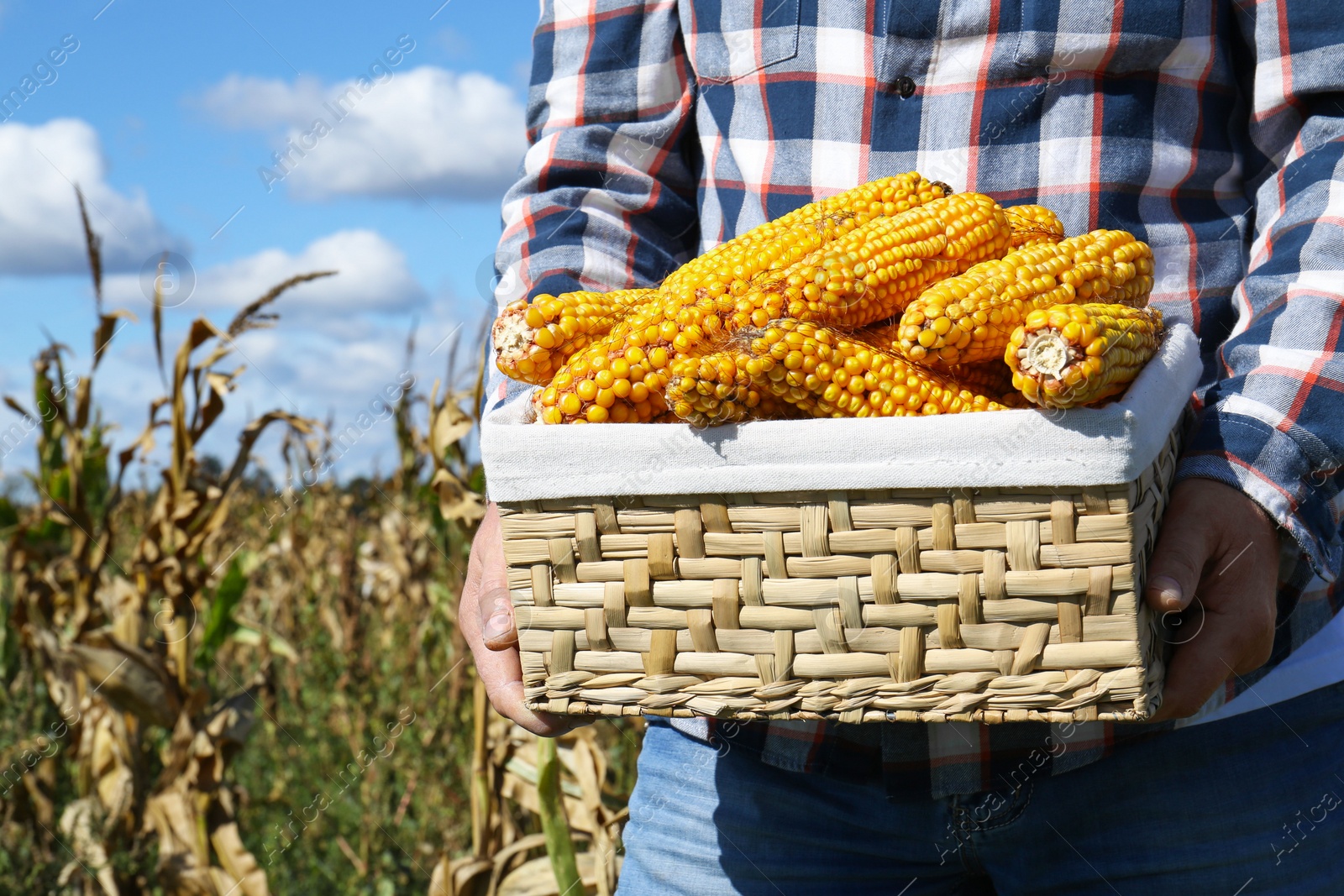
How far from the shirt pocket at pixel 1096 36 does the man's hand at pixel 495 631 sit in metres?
0.90

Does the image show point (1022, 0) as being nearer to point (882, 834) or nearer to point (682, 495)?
point (682, 495)

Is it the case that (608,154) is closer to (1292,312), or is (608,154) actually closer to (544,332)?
(544,332)

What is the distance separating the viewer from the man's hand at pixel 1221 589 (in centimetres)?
107

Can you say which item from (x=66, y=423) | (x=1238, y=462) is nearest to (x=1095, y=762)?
(x=1238, y=462)

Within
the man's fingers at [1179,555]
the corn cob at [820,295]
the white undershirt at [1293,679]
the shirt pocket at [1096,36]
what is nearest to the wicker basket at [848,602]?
the man's fingers at [1179,555]

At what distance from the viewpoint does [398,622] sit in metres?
4.65

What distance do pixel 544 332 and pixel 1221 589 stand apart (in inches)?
30.0

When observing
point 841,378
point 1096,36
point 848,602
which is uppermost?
point 1096,36

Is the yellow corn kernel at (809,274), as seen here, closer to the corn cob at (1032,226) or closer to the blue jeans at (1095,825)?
the corn cob at (1032,226)

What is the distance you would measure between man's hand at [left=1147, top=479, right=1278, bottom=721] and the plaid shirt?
3 centimetres

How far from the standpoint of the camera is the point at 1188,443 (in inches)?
45.9

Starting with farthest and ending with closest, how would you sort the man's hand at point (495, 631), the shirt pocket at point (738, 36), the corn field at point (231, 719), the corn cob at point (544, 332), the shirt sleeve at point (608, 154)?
the corn field at point (231, 719) < the shirt sleeve at point (608, 154) < the shirt pocket at point (738, 36) < the man's hand at point (495, 631) < the corn cob at point (544, 332)

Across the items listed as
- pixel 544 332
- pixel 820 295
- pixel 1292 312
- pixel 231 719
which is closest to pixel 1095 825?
pixel 1292 312

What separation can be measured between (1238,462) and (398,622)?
407cm
